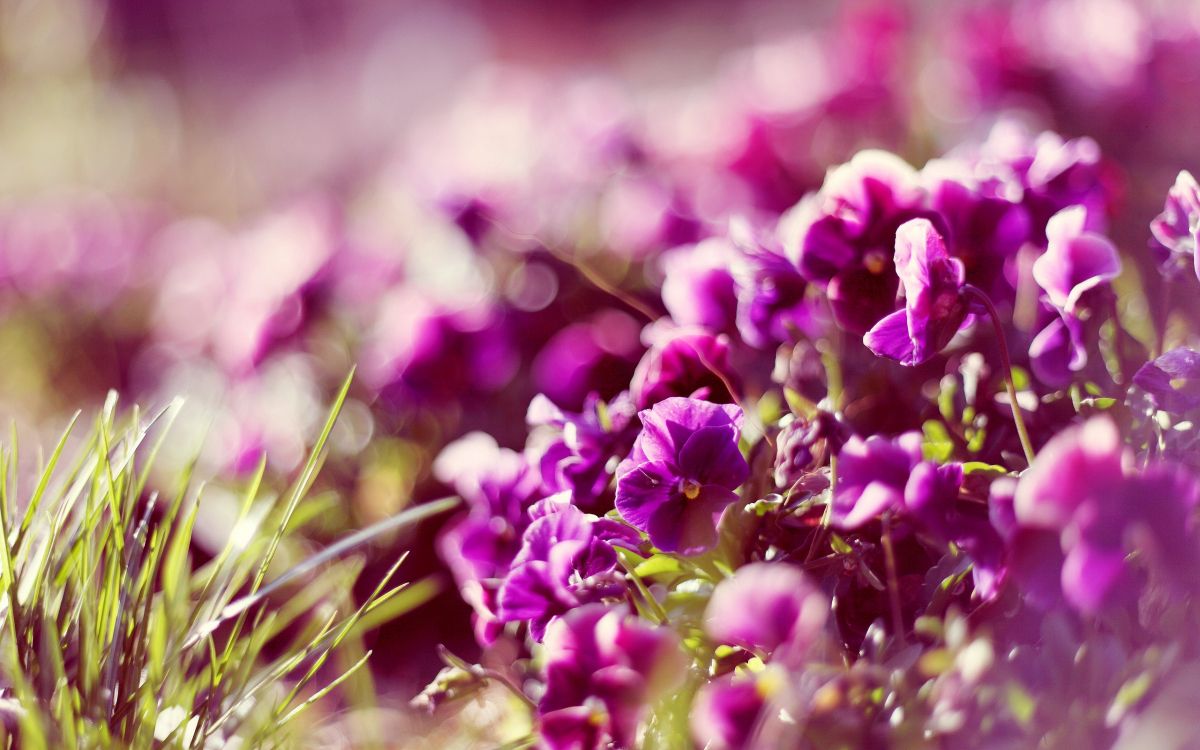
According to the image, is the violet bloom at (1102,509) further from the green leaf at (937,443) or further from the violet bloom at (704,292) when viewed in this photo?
the violet bloom at (704,292)

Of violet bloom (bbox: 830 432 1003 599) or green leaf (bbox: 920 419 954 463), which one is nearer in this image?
violet bloom (bbox: 830 432 1003 599)

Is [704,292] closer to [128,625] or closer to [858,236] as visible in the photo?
[858,236]

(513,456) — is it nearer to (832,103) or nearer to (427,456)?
(427,456)

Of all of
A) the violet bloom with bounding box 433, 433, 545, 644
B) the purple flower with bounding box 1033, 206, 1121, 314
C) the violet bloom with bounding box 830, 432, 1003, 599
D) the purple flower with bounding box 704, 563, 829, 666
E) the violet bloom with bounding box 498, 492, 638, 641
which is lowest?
the violet bloom with bounding box 433, 433, 545, 644

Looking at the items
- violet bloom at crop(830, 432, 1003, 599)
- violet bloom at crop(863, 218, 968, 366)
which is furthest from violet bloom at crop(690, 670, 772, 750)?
violet bloom at crop(863, 218, 968, 366)

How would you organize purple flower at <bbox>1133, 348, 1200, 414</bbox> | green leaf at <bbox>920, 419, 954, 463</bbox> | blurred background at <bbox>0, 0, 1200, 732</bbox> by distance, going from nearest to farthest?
purple flower at <bbox>1133, 348, 1200, 414</bbox> → green leaf at <bbox>920, 419, 954, 463</bbox> → blurred background at <bbox>0, 0, 1200, 732</bbox>

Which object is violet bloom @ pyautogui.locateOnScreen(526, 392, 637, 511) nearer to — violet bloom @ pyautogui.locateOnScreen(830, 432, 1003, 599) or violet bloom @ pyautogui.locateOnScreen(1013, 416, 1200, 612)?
violet bloom @ pyautogui.locateOnScreen(830, 432, 1003, 599)

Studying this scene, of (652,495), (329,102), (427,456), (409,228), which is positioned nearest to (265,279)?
(409,228)
